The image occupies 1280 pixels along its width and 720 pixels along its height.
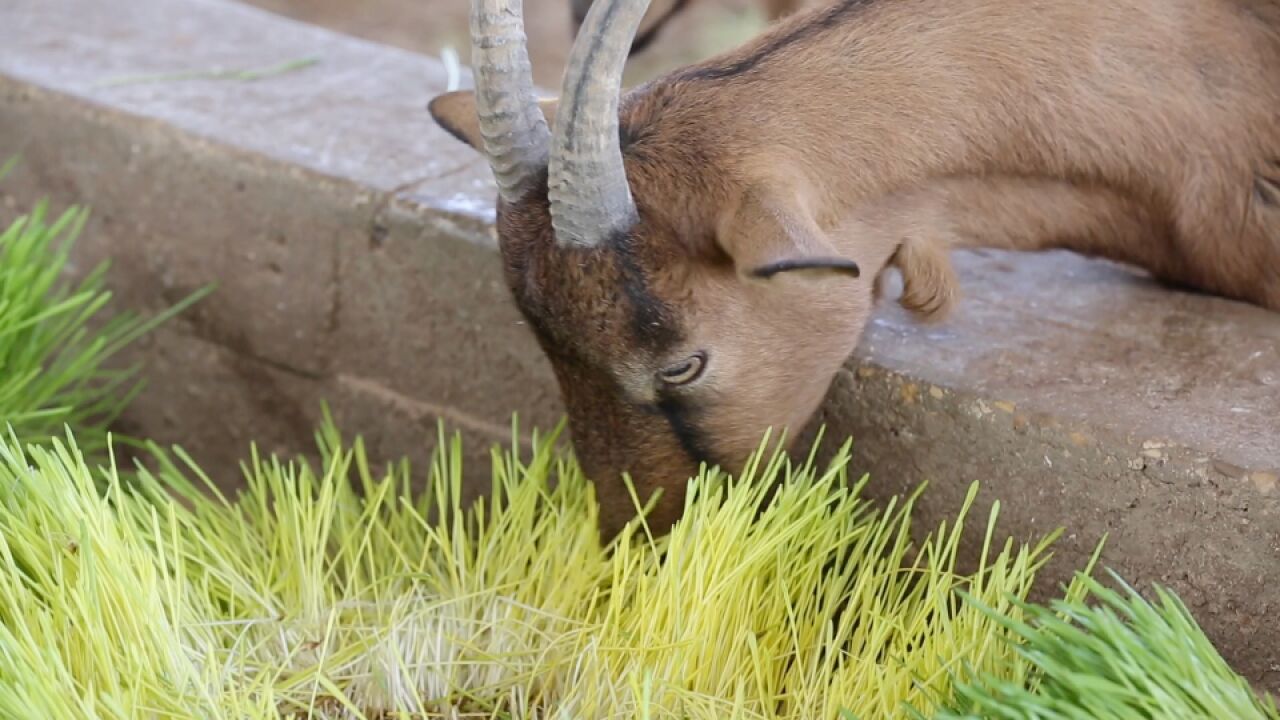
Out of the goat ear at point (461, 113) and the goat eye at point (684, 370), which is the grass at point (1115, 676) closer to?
the goat eye at point (684, 370)

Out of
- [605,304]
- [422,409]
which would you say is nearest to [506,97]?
[605,304]

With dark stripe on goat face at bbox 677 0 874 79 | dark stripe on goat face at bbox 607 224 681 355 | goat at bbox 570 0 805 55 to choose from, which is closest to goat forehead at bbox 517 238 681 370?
dark stripe on goat face at bbox 607 224 681 355

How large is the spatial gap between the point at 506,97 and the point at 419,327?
3.22 feet

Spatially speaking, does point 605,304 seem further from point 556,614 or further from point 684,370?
point 556,614

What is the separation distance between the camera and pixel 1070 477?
2129mm

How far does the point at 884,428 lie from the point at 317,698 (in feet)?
3.03

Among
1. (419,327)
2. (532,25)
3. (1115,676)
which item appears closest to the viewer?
(1115,676)

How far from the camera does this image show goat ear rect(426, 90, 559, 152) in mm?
2408

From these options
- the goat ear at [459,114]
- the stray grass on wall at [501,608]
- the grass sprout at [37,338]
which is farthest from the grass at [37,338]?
the goat ear at [459,114]

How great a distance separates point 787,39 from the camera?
225 centimetres

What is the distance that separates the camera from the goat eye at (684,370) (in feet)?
6.81

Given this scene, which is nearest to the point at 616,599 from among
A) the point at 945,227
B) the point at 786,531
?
the point at 786,531

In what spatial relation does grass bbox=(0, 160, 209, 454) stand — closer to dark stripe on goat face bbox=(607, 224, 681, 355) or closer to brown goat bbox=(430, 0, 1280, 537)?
brown goat bbox=(430, 0, 1280, 537)

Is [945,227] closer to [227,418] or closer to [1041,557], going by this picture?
[1041,557]
